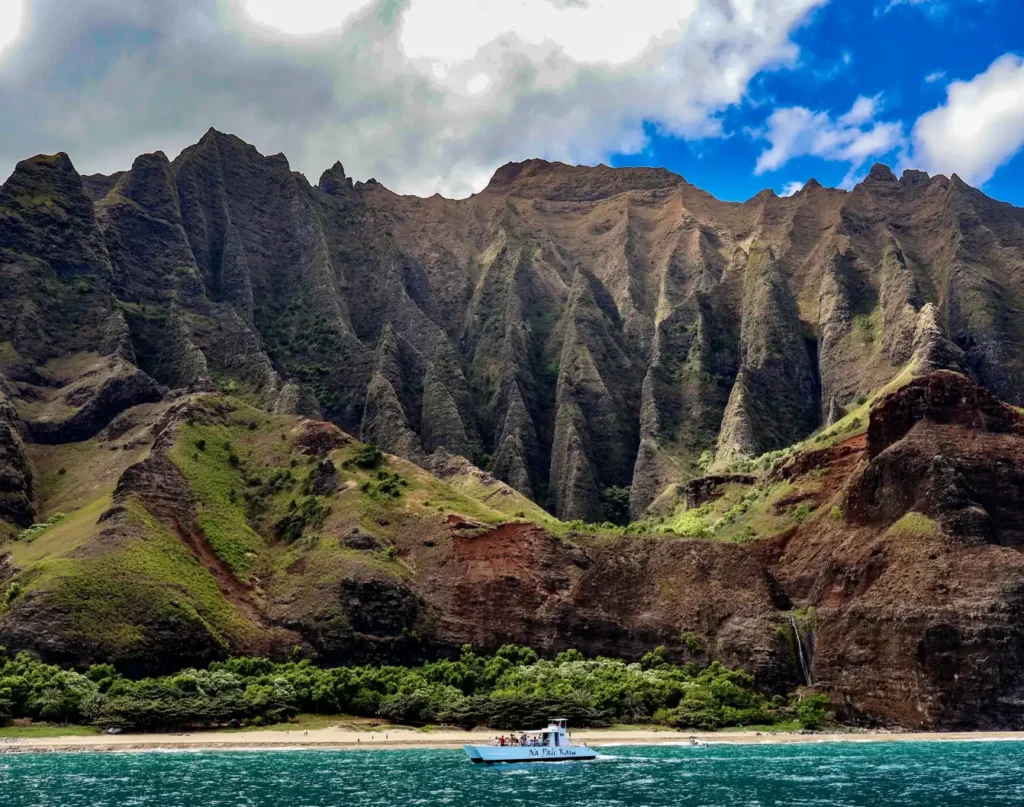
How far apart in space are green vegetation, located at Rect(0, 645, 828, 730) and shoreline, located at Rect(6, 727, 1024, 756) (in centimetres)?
240

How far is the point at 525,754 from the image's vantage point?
96812mm

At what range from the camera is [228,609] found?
133875 millimetres

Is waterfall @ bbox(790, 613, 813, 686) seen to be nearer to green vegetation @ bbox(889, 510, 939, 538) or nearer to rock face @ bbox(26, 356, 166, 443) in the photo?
green vegetation @ bbox(889, 510, 939, 538)

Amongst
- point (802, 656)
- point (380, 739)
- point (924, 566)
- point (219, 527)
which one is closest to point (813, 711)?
point (802, 656)

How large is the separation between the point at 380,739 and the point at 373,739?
71 centimetres

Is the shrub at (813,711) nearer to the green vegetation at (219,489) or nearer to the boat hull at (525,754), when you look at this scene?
the boat hull at (525,754)

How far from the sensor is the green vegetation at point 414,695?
4331 inches

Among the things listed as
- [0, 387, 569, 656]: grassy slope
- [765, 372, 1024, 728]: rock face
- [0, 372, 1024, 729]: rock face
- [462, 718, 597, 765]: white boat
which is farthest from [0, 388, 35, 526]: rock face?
[765, 372, 1024, 728]: rock face

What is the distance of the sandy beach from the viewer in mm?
102750

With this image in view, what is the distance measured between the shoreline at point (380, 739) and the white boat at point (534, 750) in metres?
8.07

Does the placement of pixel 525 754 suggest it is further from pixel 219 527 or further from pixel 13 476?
pixel 13 476

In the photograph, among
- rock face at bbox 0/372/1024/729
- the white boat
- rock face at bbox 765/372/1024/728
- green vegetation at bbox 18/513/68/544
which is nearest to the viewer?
the white boat

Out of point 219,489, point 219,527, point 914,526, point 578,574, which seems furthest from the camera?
point 219,489

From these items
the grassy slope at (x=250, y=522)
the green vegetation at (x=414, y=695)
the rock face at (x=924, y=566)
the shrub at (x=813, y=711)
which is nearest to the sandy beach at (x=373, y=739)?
the green vegetation at (x=414, y=695)
